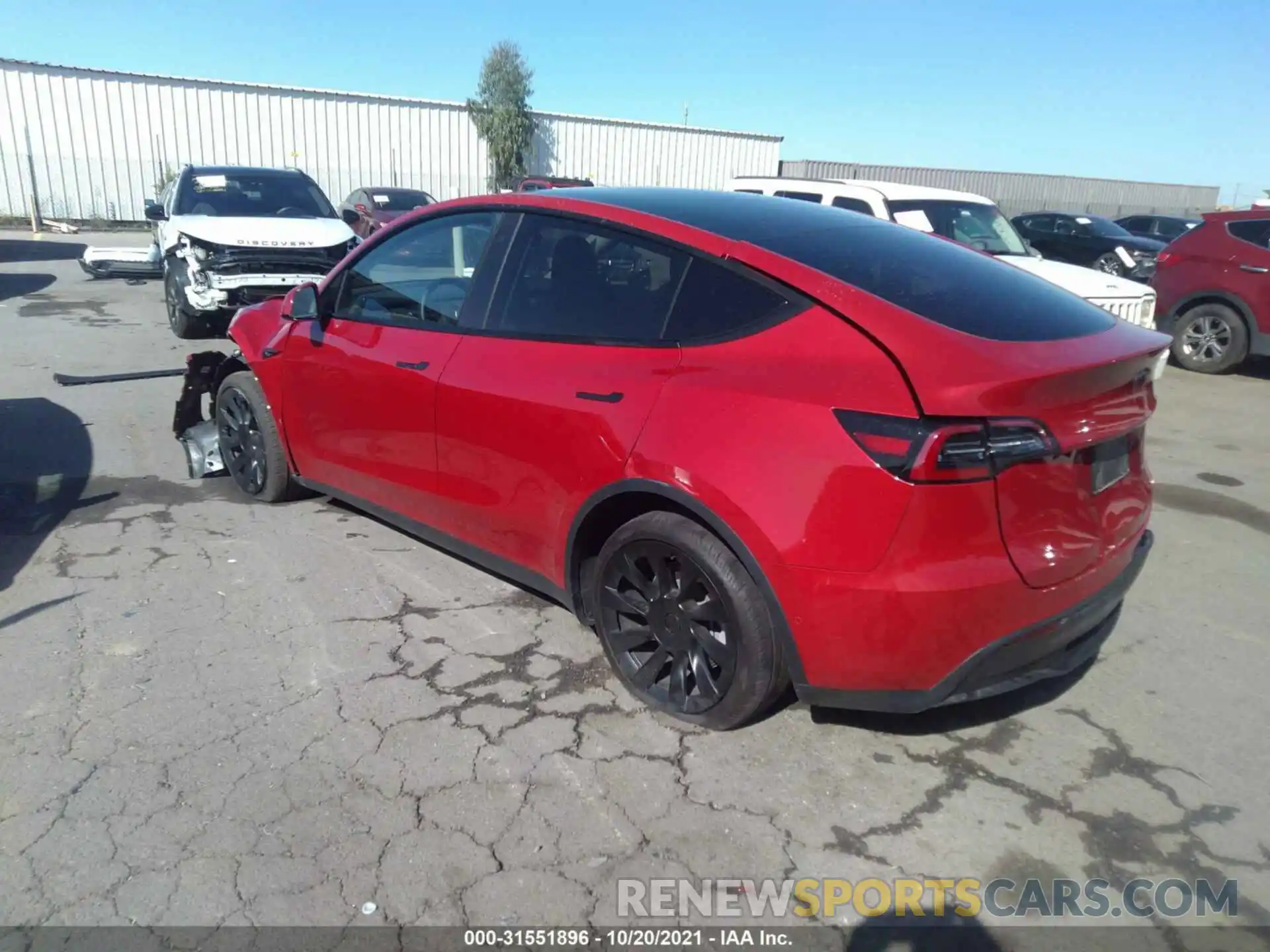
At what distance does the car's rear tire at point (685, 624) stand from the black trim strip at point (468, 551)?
10.0 inches

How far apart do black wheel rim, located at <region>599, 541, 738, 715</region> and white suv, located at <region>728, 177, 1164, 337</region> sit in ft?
21.3

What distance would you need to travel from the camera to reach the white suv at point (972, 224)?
877cm

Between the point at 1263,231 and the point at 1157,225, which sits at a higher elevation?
the point at 1263,231

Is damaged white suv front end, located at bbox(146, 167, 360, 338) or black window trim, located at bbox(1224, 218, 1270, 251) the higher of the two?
black window trim, located at bbox(1224, 218, 1270, 251)

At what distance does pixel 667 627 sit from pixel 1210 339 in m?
9.41

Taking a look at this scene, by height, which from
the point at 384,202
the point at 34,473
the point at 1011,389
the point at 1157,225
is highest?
the point at 1011,389

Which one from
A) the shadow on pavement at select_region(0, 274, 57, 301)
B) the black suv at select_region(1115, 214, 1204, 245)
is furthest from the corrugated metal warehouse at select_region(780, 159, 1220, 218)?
the shadow on pavement at select_region(0, 274, 57, 301)

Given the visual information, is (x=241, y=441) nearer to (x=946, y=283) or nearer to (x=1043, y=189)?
(x=946, y=283)

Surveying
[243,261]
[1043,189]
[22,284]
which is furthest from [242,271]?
[1043,189]

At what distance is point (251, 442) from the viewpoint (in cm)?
520

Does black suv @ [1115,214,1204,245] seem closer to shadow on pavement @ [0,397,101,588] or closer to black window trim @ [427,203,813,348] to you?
black window trim @ [427,203,813,348]

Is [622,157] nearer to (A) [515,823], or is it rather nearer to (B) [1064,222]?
(B) [1064,222]

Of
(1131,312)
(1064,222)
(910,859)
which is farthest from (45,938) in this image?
(1064,222)

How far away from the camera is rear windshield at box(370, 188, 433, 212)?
20469 millimetres
